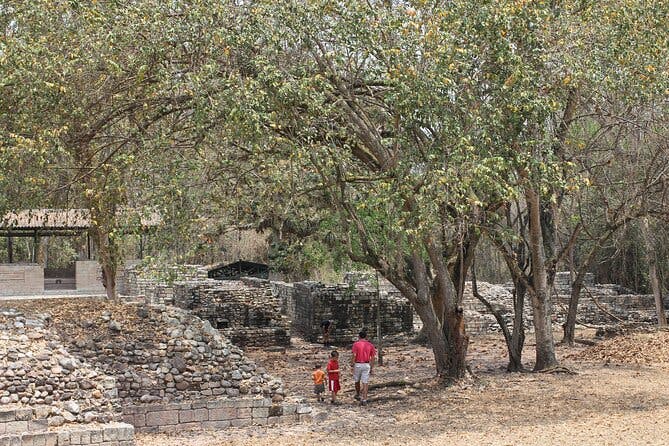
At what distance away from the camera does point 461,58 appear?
38.4 feet

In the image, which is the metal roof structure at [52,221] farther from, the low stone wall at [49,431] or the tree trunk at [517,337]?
the tree trunk at [517,337]

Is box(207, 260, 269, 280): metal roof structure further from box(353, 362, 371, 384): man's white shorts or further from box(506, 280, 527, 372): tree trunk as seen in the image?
box(353, 362, 371, 384): man's white shorts

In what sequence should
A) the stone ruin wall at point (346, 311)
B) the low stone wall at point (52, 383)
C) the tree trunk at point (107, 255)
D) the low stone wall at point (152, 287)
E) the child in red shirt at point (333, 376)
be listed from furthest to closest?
the low stone wall at point (152, 287)
the stone ruin wall at point (346, 311)
the tree trunk at point (107, 255)
the child in red shirt at point (333, 376)
the low stone wall at point (52, 383)

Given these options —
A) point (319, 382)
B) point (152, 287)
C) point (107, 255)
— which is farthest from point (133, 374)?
point (152, 287)

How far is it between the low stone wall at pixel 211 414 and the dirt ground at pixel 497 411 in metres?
0.19

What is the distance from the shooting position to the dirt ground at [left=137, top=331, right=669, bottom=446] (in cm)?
1088

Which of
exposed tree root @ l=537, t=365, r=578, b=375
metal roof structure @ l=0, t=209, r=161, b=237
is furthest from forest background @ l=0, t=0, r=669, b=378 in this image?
exposed tree root @ l=537, t=365, r=578, b=375

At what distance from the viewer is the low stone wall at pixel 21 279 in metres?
26.3

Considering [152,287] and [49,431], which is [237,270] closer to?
[152,287]

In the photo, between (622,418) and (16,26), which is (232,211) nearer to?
(16,26)

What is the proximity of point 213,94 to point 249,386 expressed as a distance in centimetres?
416

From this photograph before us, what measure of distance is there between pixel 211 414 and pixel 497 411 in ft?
13.3

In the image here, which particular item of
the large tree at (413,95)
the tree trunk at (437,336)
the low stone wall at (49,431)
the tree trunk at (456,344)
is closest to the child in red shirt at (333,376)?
the tree trunk at (437,336)

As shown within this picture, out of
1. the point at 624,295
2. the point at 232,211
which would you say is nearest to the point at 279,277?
the point at 624,295
